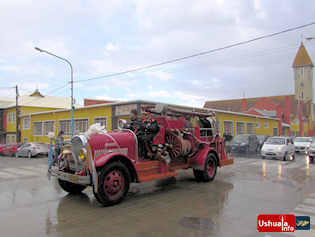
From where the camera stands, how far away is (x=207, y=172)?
29.9 ft

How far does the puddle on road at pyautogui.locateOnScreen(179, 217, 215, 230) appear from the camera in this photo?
4.97m

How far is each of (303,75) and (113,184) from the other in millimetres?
81767

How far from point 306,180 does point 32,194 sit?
889 centimetres

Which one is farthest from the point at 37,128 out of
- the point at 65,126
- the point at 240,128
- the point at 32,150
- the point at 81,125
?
the point at 240,128

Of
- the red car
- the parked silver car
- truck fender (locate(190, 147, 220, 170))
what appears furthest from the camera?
the red car

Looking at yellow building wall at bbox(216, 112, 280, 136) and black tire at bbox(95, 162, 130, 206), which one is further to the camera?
yellow building wall at bbox(216, 112, 280, 136)

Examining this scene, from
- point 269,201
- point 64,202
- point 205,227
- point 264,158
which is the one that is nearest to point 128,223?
point 205,227

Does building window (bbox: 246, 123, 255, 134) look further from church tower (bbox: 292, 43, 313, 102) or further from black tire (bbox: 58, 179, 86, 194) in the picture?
church tower (bbox: 292, 43, 313, 102)

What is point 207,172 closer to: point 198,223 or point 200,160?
point 200,160

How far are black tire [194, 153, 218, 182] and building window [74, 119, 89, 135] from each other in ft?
56.6

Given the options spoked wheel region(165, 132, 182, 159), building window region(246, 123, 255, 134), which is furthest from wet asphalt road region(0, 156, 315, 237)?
building window region(246, 123, 255, 134)

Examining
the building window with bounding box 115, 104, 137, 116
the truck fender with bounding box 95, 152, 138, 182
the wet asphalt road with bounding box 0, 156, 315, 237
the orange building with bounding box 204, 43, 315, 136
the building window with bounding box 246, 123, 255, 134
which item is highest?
the orange building with bounding box 204, 43, 315, 136

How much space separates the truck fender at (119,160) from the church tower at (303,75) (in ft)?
258

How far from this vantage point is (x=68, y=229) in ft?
16.0
